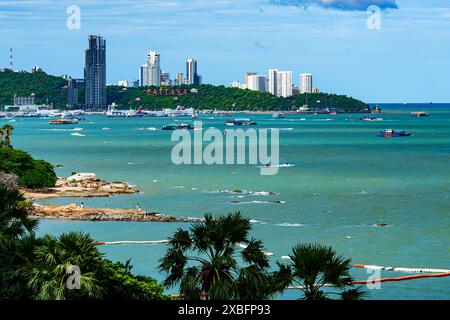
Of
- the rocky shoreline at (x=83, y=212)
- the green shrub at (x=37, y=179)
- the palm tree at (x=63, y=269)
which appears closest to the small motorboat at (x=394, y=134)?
the green shrub at (x=37, y=179)

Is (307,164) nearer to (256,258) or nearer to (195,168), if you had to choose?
(195,168)

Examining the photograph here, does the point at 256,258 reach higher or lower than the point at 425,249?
higher

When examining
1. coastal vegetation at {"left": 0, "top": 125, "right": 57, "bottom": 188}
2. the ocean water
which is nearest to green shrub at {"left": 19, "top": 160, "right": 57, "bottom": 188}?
coastal vegetation at {"left": 0, "top": 125, "right": 57, "bottom": 188}

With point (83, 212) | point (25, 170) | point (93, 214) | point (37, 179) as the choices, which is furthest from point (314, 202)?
point (25, 170)

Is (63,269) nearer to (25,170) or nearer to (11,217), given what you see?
(11,217)
